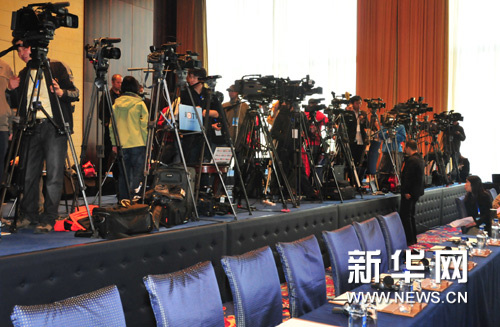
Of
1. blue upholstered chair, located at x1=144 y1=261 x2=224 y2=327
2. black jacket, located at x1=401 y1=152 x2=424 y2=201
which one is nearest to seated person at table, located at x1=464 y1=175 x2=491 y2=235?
black jacket, located at x1=401 y1=152 x2=424 y2=201

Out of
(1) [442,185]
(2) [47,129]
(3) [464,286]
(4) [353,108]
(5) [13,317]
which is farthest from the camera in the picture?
(1) [442,185]

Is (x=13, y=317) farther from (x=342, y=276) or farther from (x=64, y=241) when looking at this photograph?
(x=342, y=276)

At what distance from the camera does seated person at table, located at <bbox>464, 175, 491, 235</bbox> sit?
5.30 metres

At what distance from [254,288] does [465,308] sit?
3.90 ft

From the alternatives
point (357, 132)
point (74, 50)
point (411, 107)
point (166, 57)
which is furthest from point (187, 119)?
point (411, 107)

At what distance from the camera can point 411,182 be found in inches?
255

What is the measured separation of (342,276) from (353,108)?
5.17 meters

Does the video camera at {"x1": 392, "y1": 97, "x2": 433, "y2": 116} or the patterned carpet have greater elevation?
the video camera at {"x1": 392, "y1": 97, "x2": 433, "y2": 116}

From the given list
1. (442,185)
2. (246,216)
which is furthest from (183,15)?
(246,216)

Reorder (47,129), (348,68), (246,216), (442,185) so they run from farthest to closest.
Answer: (348,68) → (442,185) → (246,216) → (47,129)

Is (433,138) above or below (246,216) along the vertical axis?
above

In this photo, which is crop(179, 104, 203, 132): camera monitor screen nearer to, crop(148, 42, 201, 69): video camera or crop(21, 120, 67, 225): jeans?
crop(148, 42, 201, 69): video camera

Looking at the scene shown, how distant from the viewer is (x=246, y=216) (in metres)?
4.66

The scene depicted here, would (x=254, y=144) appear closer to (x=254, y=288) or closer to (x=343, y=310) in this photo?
(x=254, y=288)
